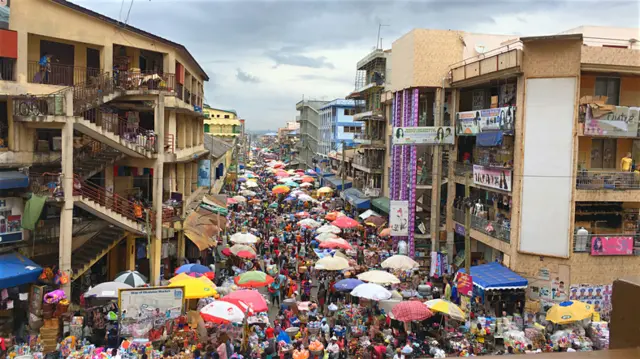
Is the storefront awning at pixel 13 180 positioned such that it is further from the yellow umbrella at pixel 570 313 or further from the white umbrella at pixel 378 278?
the yellow umbrella at pixel 570 313

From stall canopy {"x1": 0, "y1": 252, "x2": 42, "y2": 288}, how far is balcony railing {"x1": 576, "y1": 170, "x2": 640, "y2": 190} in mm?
20696

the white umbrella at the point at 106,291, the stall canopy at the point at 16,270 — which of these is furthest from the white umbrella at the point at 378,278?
the stall canopy at the point at 16,270

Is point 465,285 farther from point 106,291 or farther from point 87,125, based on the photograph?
point 87,125

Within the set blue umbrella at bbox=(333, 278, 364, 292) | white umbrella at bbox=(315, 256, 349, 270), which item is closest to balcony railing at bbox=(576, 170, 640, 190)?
blue umbrella at bbox=(333, 278, 364, 292)

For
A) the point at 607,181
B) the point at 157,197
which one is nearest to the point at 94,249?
the point at 157,197

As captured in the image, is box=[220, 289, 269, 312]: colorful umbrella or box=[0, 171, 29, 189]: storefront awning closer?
box=[220, 289, 269, 312]: colorful umbrella

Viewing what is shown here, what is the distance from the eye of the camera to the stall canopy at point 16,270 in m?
16.3

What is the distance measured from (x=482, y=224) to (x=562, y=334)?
9.42 meters

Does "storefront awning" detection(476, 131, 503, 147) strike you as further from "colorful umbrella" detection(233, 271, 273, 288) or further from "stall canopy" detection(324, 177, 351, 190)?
"stall canopy" detection(324, 177, 351, 190)

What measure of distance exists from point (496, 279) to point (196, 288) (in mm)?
12038

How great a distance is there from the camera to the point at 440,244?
3070cm

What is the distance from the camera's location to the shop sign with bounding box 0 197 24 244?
17938 millimetres

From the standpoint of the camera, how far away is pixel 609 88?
22719 mm

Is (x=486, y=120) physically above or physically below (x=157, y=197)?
above
